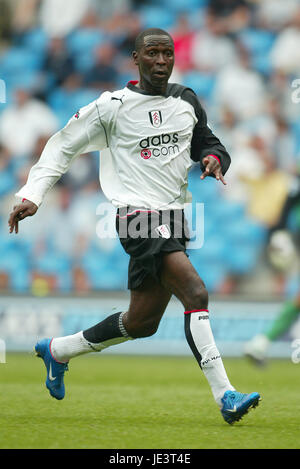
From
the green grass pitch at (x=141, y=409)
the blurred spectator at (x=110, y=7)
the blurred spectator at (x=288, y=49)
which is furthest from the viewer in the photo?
the blurred spectator at (x=110, y=7)

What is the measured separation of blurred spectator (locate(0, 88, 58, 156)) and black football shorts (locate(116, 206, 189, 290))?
7437 mm

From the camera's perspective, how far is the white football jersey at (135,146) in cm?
509

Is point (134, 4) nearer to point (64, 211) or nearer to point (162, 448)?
point (64, 211)

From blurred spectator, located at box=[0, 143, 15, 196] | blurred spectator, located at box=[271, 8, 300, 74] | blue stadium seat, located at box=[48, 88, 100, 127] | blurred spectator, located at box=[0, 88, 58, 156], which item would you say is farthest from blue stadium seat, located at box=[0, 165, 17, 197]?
blurred spectator, located at box=[271, 8, 300, 74]

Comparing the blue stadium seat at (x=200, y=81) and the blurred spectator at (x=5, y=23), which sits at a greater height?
the blurred spectator at (x=5, y=23)

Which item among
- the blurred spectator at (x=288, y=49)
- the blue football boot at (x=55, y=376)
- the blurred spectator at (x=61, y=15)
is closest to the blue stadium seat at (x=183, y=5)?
the blurred spectator at (x=61, y=15)

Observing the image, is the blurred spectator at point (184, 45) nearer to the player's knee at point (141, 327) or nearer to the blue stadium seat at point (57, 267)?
the blue stadium seat at point (57, 267)

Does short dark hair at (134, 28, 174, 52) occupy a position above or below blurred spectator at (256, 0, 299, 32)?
below

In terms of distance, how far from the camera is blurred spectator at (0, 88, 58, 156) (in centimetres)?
1225

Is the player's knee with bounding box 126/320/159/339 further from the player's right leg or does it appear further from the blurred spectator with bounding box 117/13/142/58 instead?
the blurred spectator with bounding box 117/13/142/58

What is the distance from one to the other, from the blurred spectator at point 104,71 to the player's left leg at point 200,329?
8.03 meters

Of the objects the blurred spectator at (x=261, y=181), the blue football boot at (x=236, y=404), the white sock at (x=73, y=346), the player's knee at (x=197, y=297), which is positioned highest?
the blurred spectator at (x=261, y=181)

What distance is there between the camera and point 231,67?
11953 mm
